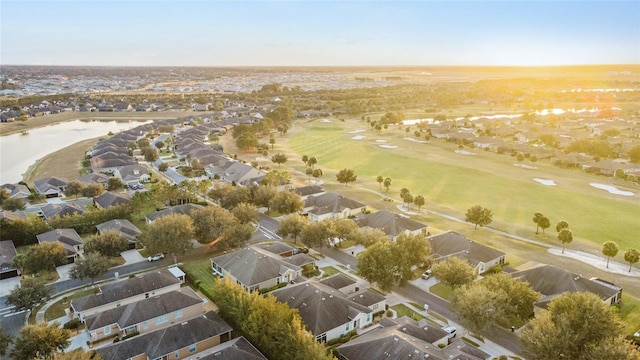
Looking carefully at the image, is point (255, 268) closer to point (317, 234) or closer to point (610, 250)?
point (317, 234)

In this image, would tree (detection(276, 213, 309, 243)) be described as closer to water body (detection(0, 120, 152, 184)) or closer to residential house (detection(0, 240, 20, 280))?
residential house (detection(0, 240, 20, 280))

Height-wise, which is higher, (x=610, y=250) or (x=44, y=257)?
(x=44, y=257)

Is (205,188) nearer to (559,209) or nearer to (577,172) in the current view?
(559,209)

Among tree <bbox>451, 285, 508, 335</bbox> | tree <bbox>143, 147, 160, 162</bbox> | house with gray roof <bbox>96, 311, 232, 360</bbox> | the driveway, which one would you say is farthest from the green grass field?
house with gray roof <bbox>96, 311, 232, 360</bbox>

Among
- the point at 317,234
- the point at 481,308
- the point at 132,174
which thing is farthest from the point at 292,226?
the point at 132,174

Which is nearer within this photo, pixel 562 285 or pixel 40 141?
pixel 562 285

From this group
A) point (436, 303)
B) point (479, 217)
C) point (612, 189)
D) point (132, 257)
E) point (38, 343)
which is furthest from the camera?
point (612, 189)

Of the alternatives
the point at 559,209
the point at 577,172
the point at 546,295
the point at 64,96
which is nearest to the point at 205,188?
the point at 546,295

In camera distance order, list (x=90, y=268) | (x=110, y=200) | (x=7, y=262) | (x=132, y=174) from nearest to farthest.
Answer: (x=90, y=268) < (x=7, y=262) < (x=110, y=200) < (x=132, y=174)

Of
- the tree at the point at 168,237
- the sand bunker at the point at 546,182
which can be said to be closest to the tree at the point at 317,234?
the tree at the point at 168,237
